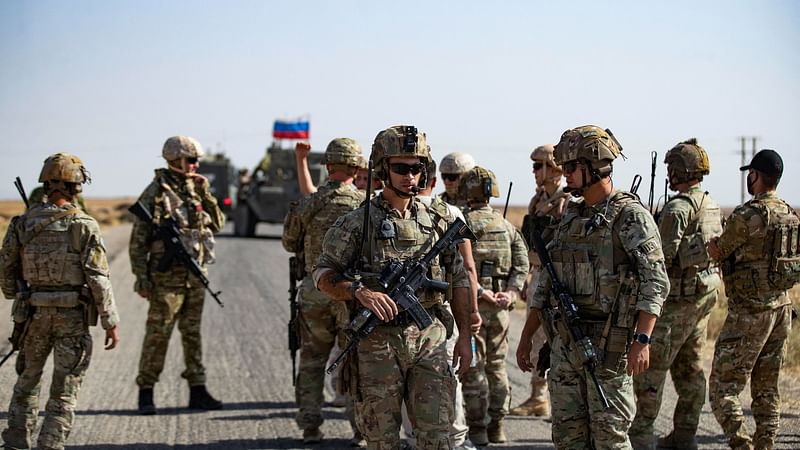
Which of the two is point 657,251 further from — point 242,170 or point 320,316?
point 242,170

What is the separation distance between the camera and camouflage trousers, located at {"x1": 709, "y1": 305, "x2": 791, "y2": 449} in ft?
22.6

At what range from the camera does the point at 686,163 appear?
7.23 metres

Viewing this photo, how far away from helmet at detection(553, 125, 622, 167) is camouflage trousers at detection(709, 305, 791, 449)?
2.10m

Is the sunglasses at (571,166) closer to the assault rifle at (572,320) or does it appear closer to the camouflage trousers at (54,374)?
the assault rifle at (572,320)

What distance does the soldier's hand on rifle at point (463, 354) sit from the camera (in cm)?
554

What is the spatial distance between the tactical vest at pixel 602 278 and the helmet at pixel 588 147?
225 millimetres

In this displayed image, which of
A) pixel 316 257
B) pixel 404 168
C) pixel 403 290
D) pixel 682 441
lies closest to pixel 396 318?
pixel 403 290

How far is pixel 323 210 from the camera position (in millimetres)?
7641

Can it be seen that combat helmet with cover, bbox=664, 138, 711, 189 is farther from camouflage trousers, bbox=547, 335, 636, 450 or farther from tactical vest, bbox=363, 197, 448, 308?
tactical vest, bbox=363, 197, 448, 308

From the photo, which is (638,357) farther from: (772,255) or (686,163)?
(686,163)

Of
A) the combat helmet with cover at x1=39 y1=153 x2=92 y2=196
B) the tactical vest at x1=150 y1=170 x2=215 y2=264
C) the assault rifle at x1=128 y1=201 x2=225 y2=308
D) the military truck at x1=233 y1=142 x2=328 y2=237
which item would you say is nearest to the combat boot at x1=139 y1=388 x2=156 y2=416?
the assault rifle at x1=128 y1=201 x2=225 y2=308

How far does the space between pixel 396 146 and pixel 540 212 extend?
11.0ft

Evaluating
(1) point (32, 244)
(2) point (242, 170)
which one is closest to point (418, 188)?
(1) point (32, 244)

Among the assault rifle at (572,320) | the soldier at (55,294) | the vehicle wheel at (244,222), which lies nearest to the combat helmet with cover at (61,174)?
the soldier at (55,294)
